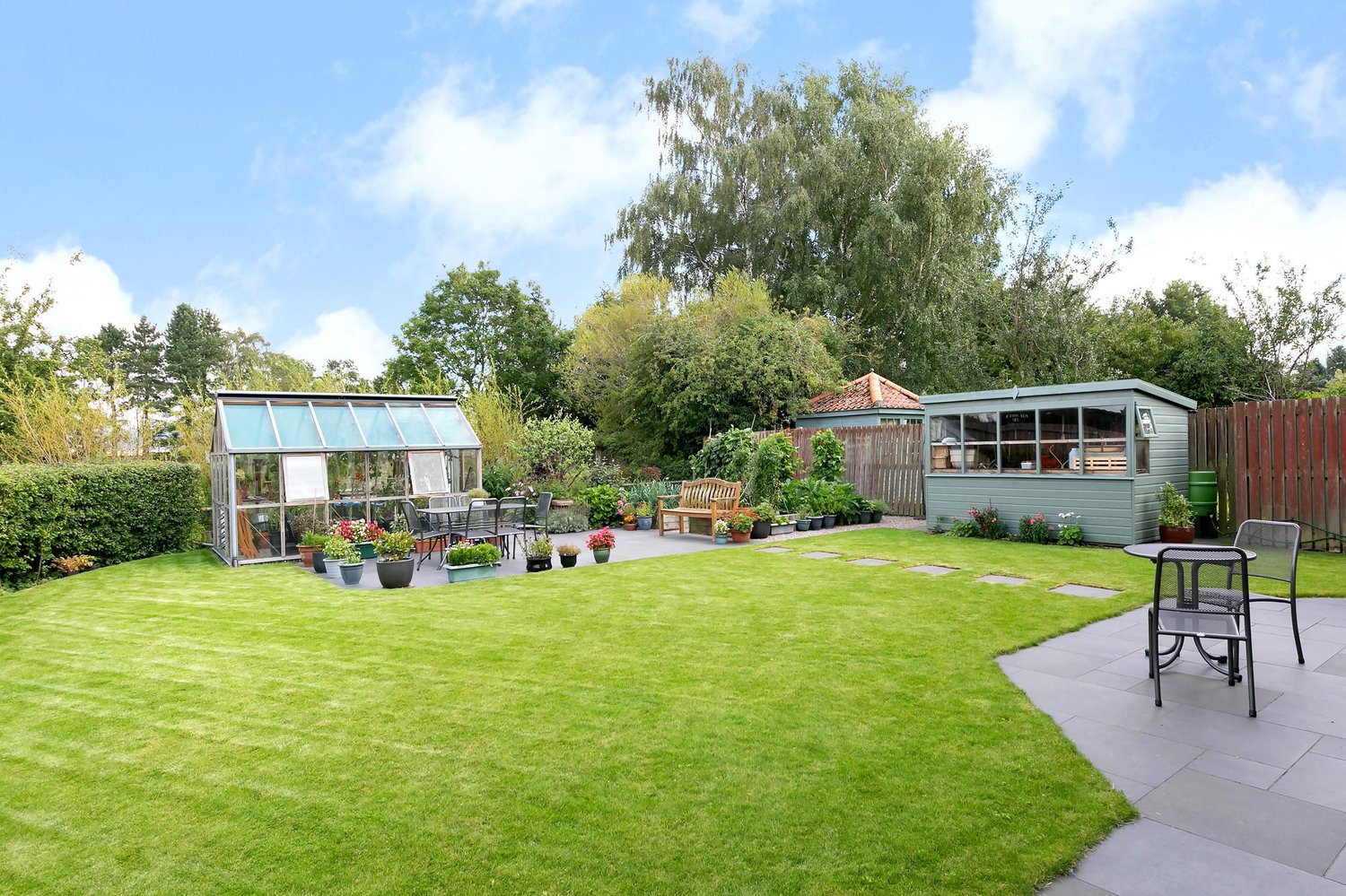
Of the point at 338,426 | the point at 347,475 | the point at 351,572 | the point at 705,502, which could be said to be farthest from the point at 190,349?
the point at 351,572

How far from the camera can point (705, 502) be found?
13617mm

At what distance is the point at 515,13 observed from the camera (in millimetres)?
16250

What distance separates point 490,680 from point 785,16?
20722 millimetres

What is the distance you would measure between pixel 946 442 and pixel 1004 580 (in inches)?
202

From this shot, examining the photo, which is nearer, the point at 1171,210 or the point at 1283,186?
the point at 1283,186

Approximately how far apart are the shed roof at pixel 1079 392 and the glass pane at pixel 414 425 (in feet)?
29.7

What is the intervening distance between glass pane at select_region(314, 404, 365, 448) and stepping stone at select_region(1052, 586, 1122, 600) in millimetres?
10515

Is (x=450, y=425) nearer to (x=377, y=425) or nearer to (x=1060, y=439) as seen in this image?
(x=377, y=425)

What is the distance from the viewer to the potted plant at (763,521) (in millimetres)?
12641

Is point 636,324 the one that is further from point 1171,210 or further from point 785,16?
point 1171,210

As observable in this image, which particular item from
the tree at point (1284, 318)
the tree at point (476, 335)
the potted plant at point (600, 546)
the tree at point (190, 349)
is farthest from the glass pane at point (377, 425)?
the tree at point (190, 349)

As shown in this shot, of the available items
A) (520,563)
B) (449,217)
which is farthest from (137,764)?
(449,217)

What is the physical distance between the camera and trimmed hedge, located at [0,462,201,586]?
9.80m

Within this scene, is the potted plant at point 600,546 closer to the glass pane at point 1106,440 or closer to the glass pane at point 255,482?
the glass pane at point 255,482
